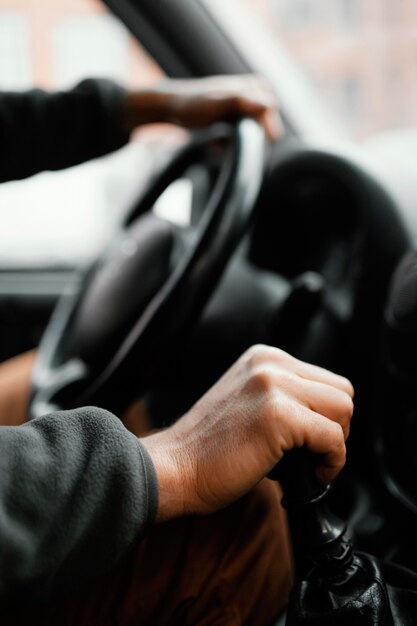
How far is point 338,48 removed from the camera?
4.69ft

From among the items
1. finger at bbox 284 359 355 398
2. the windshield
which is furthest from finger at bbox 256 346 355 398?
the windshield

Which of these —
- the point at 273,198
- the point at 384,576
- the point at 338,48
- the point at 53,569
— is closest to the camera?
the point at 53,569

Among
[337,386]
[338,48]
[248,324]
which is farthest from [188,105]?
[337,386]

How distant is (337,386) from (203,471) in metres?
0.12

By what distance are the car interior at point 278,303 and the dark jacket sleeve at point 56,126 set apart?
0.11 metres

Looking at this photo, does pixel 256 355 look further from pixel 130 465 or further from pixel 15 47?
pixel 15 47

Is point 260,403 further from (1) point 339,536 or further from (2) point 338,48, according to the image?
(2) point 338,48

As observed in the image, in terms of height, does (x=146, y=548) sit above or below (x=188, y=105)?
below

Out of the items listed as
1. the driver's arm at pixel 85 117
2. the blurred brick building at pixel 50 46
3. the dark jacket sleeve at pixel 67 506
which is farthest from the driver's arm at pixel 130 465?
the blurred brick building at pixel 50 46

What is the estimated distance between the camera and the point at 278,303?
98 centimetres

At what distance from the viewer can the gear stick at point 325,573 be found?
1.72ft

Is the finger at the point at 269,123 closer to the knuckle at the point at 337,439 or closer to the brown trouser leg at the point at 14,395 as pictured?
the brown trouser leg at the point at 14,395

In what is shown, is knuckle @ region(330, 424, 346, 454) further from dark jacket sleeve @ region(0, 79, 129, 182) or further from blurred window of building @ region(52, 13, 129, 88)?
blurred window of building @ region(52, 13, 129, 88)

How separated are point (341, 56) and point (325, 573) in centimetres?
111
